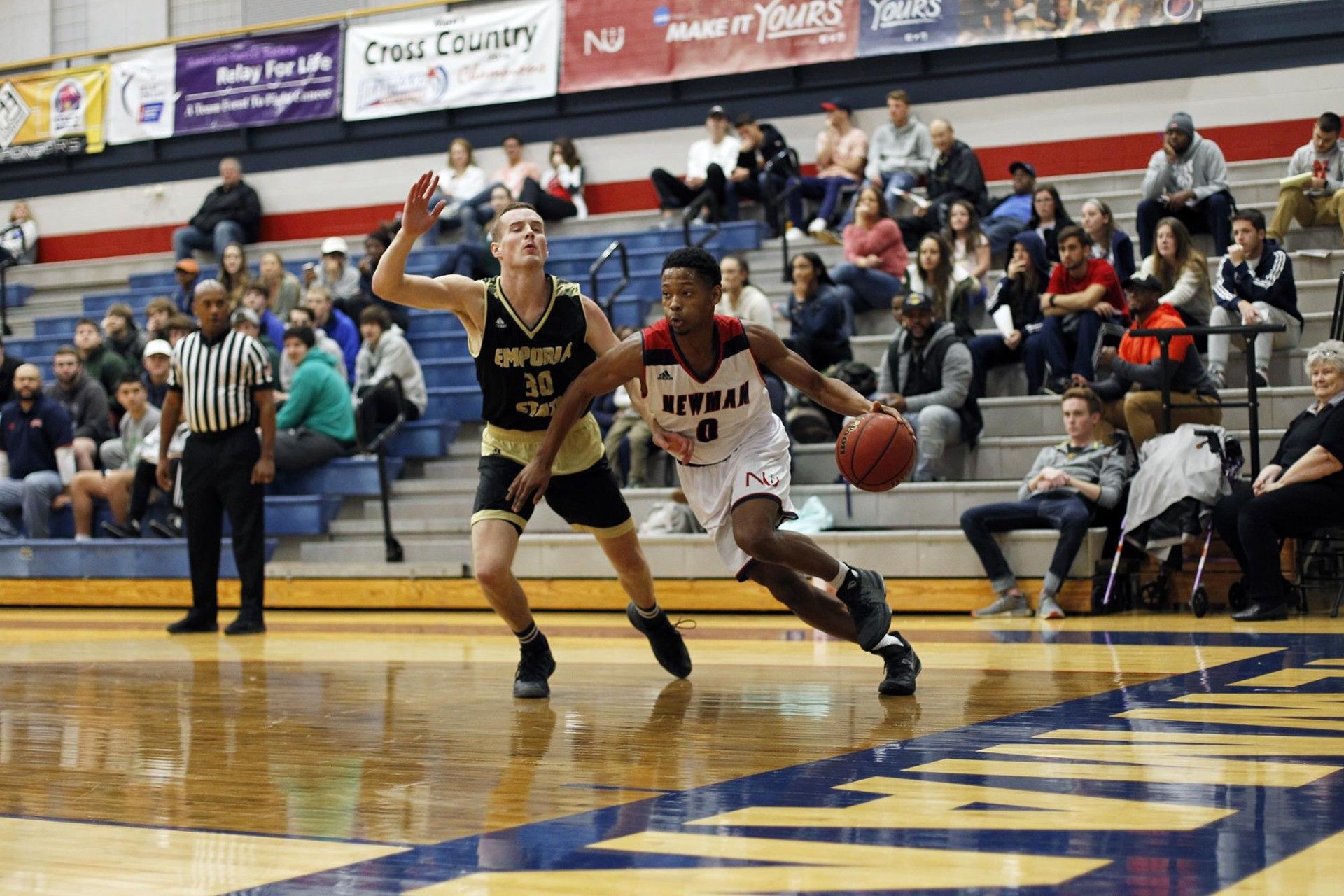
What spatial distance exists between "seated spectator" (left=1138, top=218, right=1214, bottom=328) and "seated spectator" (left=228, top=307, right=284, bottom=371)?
571 centimetres

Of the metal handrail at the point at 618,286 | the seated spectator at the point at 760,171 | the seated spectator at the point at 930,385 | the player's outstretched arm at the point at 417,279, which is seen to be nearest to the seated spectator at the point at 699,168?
the seated spectator at the point at 760,171

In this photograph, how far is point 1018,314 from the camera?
9.48 m

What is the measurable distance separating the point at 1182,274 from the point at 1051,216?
4.70ft

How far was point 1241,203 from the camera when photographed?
35.7ft

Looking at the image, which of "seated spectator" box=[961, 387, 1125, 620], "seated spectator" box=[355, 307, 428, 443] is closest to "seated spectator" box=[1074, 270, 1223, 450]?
"seated spectator" box=[961, 387, 1125, 620]

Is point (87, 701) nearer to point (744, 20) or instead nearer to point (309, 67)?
point (744, 20)

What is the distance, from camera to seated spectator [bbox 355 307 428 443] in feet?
35.3

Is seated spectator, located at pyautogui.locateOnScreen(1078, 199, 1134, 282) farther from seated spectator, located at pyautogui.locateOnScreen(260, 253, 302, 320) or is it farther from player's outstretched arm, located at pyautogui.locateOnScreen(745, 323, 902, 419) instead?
seated spectator, located at pyautogui.locateOnScreen(260, 253, 302, 320)

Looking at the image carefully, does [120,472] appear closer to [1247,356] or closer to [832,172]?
[832,172]

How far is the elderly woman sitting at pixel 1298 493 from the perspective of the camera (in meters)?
7.05

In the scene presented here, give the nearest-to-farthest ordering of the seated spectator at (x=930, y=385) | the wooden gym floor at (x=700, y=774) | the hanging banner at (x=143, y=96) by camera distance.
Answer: the wooden gym floor at (x=700, y=774)
the seated spectator at (x=930, y=385)
the hanging banner at (x=143, y=96)

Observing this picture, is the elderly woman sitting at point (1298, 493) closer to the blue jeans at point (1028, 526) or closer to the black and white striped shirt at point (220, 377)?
the blue jeans at point (1028, 526)

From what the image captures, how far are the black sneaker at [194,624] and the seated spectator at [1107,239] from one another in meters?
5.32

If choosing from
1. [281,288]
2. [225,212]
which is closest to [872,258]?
[281,288]
